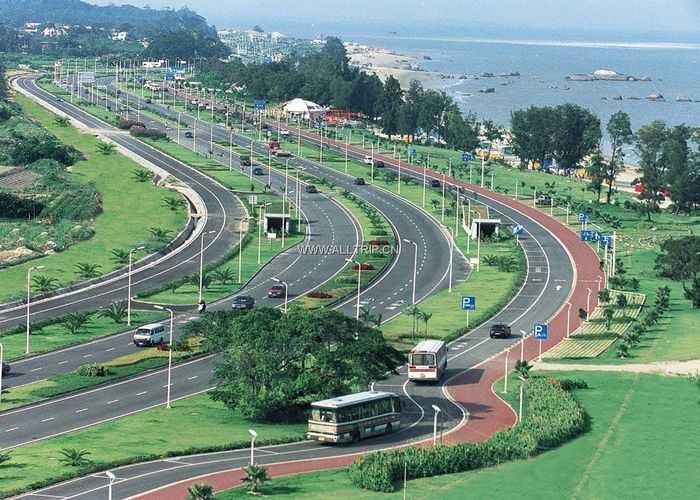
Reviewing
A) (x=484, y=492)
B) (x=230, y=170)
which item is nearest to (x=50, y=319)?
(x=484, y=492)

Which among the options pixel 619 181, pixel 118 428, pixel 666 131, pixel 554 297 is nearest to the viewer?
pixel 118 428

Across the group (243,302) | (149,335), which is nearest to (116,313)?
(149,335)

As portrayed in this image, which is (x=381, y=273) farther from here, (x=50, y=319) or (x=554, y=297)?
(x=50, y=319)

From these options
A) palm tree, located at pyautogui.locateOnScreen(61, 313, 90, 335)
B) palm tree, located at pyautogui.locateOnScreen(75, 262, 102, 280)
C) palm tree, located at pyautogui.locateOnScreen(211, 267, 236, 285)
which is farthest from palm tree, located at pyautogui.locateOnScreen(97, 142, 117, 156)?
palm tree, located at pyautogui.locateOnScreen(61, 313, 90, 335)

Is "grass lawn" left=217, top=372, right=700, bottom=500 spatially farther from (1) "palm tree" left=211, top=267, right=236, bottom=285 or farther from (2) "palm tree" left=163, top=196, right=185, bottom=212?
(2) "palm tree" left=163, top=196, right=185, bottom=212

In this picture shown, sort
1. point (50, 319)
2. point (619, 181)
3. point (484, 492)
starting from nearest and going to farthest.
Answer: point (484, 492), point (50, 319), point (619, 181)

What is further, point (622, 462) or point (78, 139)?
point (78, 139)
